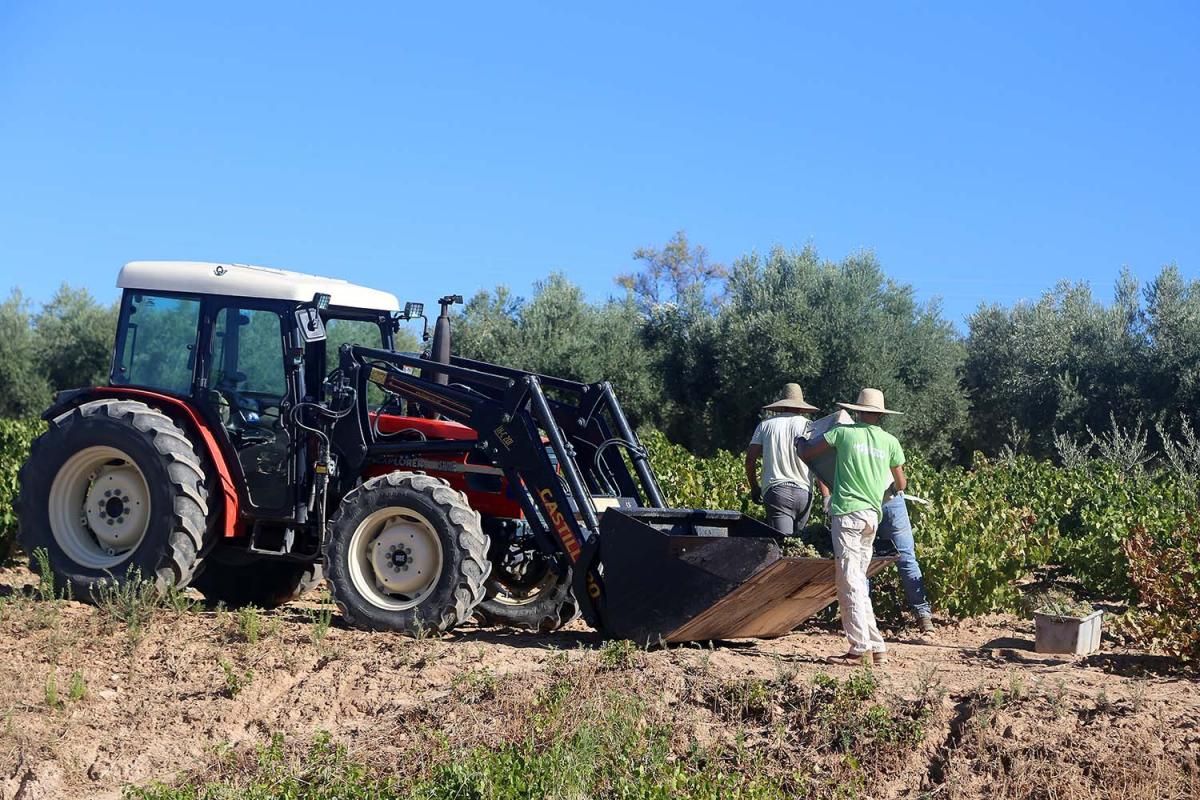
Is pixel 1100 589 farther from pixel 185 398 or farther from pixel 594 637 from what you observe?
pixel 185 398

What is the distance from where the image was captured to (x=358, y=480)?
949 centimetres

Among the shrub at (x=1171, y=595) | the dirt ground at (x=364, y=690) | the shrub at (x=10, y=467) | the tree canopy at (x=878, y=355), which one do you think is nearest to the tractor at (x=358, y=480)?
the dirt ground at (x=364, y=690)

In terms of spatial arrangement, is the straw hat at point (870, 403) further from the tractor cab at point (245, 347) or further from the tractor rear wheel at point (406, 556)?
the tractor cab at point (245, 347)

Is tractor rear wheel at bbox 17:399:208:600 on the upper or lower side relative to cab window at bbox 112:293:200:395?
lower

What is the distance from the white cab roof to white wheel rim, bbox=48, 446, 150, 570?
1271 mm

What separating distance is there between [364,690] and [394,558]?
1305mm

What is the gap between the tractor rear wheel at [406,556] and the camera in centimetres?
853

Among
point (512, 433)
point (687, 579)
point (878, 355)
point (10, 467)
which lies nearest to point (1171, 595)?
point (687, 579)

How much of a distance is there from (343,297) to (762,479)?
10.7 feet

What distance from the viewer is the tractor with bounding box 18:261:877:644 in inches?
333

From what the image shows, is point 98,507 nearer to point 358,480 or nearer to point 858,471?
point 358,480

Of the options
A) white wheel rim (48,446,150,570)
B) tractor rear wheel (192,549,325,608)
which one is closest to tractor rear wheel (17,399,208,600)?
white wheel rim (48,446,150,570)

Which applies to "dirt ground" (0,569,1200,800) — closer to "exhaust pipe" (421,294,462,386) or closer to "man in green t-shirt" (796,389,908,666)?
"man in green t-shirt" (796,389,908,666)

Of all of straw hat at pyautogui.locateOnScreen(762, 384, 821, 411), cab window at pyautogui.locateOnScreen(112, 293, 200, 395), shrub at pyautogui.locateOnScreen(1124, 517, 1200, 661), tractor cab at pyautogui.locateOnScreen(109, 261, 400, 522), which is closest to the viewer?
shrub at pyautogui.locateOnScreen(1124, 517, 1200, 661)
